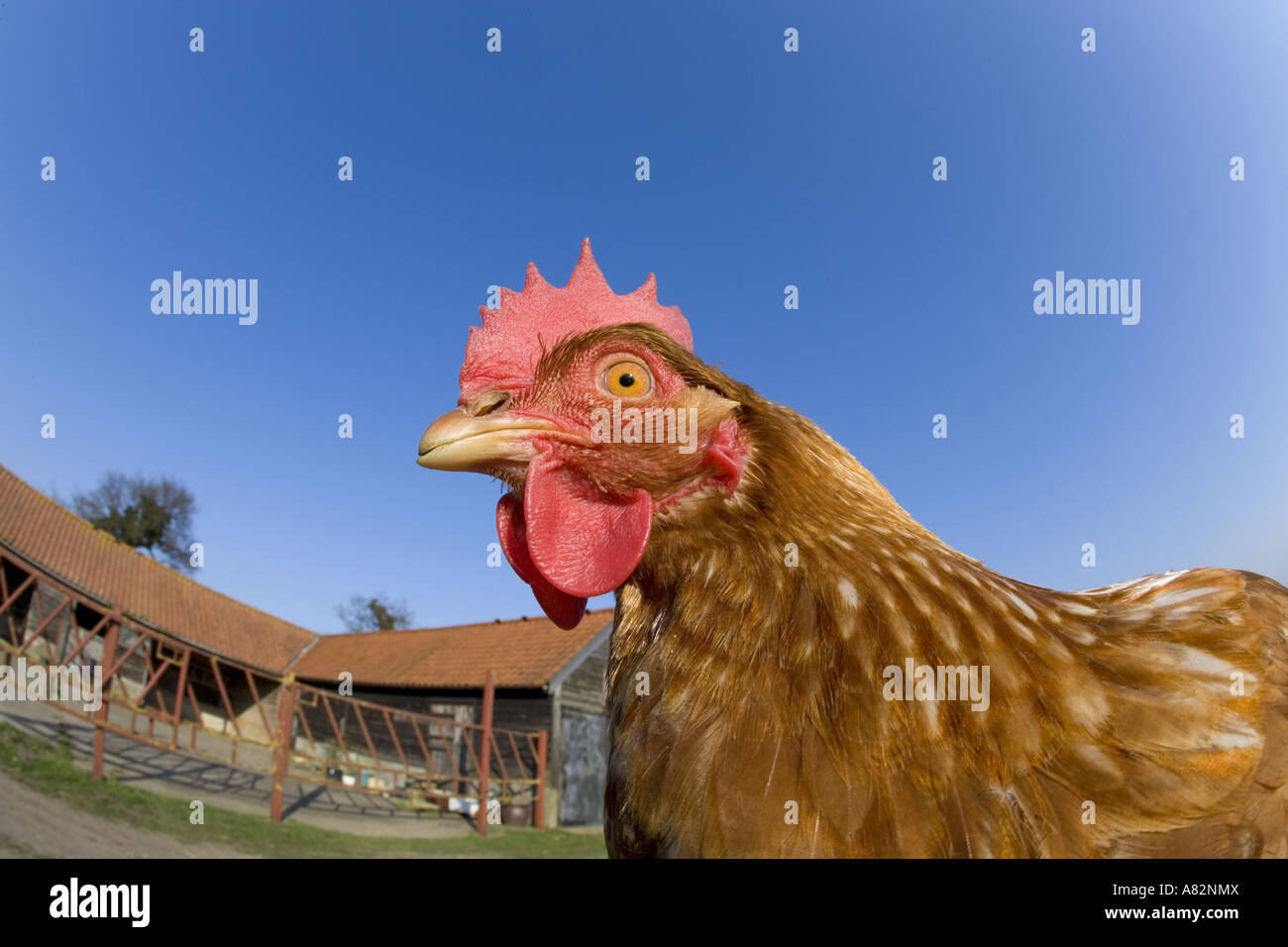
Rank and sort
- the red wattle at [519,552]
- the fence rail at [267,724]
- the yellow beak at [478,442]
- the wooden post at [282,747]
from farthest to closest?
the fence rail at [267,724], the wooden post at [282,747], the red wattle at [519,552], the yellow beak at [478,442]

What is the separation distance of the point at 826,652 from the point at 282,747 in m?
13.7

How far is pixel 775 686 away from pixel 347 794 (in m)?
18.6

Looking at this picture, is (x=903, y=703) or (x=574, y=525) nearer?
(x=903, y=703)

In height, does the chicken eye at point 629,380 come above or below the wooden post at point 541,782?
above

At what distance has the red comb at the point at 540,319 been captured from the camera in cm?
202

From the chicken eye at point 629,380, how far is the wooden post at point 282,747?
12964 millimetres

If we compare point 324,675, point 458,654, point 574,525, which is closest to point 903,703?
point 574,525

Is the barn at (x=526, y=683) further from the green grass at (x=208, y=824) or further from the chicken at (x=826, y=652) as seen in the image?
the chicken at (x=826, y=652)

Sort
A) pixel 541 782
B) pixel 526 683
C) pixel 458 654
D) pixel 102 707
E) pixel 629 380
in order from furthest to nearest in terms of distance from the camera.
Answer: pixel 458 654 → pixel 526 683 → pixel 541 782 → pixel 102 707 → pixel 629 380

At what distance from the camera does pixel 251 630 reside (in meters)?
26.8

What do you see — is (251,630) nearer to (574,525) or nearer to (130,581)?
(130,581)

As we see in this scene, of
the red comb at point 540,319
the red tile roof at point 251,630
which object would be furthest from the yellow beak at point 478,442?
the red tile roof at point 251,630
